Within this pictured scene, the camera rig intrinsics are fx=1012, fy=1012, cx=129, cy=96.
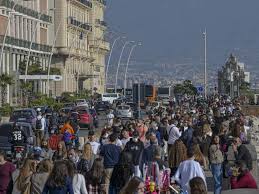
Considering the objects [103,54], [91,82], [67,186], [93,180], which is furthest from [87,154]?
[103,54]

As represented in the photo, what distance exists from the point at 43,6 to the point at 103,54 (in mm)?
41295

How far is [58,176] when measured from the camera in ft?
43.7

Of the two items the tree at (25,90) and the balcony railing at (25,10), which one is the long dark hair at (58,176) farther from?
the balcony railing at (25,10)

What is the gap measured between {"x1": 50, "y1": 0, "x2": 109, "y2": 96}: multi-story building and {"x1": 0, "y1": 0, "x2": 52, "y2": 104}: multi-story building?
7.94 feet

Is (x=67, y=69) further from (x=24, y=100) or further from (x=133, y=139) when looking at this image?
(x=133, y=139)

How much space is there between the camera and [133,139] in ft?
65.4

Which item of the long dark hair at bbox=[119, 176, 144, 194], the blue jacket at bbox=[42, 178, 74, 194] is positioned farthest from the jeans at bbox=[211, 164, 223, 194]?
the long dark hair at bbox=[119, 176, 144, 194]

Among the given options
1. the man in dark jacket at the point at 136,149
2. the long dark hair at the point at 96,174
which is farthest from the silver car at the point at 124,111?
the long dark hair at the point at 96,174

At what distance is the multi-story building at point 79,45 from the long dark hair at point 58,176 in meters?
76.2

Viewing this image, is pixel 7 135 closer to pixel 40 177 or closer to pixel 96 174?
pixel 96 174

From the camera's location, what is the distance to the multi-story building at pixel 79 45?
337ft

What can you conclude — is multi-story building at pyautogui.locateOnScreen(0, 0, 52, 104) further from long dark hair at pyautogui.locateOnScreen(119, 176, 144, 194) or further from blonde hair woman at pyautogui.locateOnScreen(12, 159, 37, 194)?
long dark hair at pyautogui.locateOnScreen(119, 176, 144, 194)

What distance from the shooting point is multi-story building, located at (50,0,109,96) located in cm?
10281

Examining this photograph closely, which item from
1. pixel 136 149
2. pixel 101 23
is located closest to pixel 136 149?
pixel 136 149
